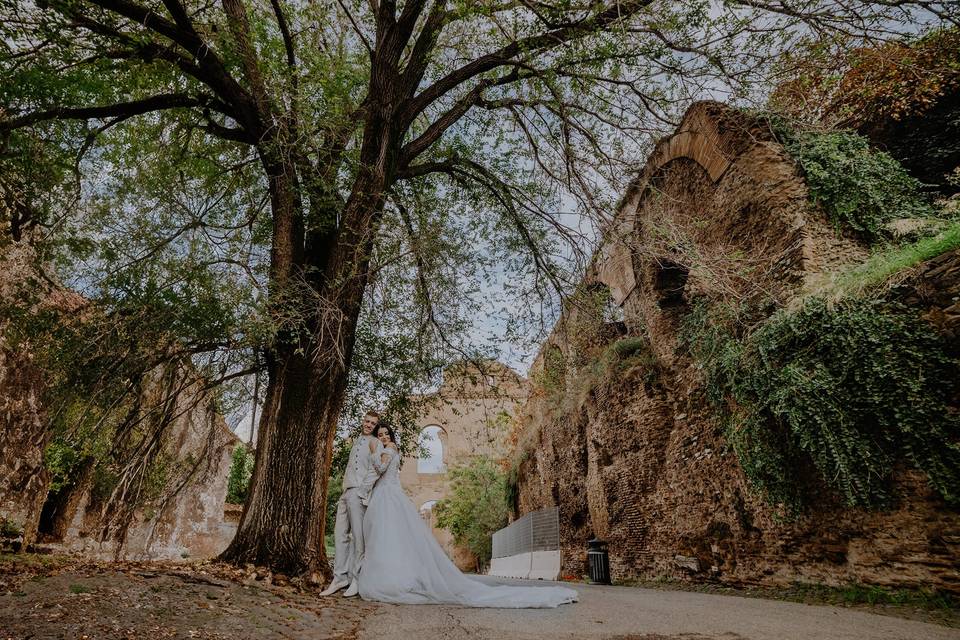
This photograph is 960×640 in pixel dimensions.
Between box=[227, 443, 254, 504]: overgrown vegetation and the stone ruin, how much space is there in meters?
5.46

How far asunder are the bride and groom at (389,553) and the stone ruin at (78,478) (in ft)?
6.89

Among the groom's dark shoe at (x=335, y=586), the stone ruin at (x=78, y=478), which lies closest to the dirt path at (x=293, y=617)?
the groom's dark shoe at (x=335, y=586)

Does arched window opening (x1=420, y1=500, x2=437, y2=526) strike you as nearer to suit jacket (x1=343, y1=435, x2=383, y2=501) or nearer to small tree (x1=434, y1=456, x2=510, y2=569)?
small tree (x1=434, y1=456, x2=510, y2=569)

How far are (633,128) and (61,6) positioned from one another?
617 centimetres

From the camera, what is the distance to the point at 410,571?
16.7 feet

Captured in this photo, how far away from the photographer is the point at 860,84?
789 centimetres

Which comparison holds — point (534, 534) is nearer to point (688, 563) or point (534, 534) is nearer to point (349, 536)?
point (688, 563)

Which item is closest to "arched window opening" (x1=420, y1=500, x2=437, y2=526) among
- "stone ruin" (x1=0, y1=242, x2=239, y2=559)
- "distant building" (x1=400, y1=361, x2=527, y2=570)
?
"distant building" (x1=400, y1=361, x2=527, y2=570)

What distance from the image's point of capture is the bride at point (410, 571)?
486 cm

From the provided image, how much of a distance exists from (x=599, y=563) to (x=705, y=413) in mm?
4189

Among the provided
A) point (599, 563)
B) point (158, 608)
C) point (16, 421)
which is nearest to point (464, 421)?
point (599, 563)

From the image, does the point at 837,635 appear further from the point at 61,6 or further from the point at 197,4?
the point at 197,4

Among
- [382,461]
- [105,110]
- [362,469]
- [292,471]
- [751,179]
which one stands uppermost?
[751,179]

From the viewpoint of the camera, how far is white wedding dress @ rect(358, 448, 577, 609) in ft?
15.9
